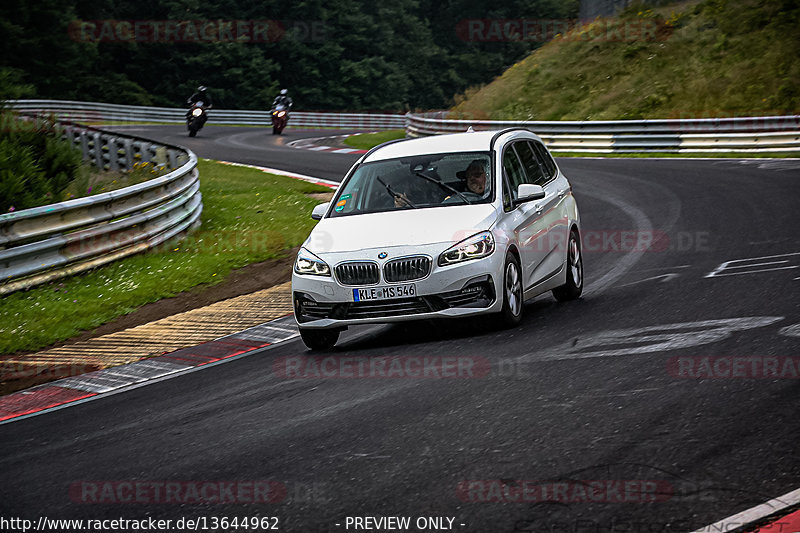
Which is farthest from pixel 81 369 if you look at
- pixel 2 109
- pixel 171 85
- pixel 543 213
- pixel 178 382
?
pixel 171 85

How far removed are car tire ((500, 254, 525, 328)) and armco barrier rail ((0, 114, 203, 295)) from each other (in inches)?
230

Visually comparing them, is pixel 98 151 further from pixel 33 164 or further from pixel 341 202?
pixel 341 202

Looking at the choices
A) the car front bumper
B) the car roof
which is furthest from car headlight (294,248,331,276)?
the car roof

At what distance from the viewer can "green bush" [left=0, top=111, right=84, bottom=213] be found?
14414mm

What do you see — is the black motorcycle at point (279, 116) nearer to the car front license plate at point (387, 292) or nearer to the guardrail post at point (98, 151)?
the guardrail post at point (98, 151)

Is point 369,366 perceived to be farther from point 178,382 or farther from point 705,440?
point 705,440

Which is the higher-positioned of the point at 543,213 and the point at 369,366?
the point at 543,213

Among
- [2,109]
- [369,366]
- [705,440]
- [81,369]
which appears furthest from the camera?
[2,109]

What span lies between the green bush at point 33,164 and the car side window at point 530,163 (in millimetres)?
7087

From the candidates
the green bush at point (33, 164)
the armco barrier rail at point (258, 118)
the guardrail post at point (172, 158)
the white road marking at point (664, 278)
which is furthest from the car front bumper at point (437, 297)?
the armco barrier rail at point (258, 118)

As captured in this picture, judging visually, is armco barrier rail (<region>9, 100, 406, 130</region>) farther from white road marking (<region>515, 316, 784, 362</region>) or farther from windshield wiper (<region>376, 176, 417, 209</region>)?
white road marking (<region>515, 316, 784, 362</region>)

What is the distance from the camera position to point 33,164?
17.5 metres

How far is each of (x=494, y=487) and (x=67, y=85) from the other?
55052mm

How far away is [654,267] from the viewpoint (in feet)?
38.9
